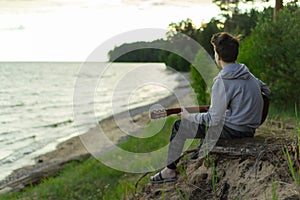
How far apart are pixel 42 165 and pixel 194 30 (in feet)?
113

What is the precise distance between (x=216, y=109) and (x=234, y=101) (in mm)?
272

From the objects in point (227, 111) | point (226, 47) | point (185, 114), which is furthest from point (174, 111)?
point (226, 47)

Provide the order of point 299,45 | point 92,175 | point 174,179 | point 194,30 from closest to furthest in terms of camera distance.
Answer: point 174,179, point 92,175, point 299,45, point 194,30

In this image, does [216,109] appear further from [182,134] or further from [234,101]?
[182,134]

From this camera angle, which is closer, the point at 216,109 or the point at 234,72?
the point at 216,109

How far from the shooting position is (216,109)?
4008 mm

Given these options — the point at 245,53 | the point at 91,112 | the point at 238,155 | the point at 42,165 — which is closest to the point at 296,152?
the point at 238,155

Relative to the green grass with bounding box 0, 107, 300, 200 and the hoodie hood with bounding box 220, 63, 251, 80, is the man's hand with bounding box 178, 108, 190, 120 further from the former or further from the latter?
the green grass with bounding box 0, 107, 300, 200

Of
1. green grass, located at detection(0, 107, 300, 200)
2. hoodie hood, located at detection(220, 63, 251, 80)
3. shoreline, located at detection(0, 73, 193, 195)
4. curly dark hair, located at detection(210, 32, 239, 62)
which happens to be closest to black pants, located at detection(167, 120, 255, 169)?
hoodie hood, located at detection(220, 63, 251, 80)

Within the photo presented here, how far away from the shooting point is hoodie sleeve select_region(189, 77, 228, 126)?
4004 mm

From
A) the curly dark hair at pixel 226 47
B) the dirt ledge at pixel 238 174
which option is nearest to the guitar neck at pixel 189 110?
the dirt ledge at pixel 238 174

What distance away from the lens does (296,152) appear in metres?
3.34

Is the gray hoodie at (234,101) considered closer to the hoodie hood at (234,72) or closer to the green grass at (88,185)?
the hoodie hood at (234,72)

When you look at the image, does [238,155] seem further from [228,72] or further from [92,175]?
[92,175]
